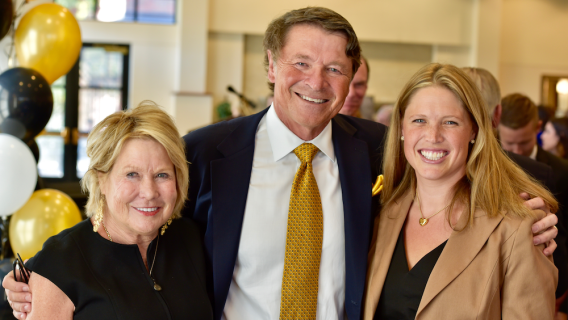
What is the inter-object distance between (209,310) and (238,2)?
27.7 ft

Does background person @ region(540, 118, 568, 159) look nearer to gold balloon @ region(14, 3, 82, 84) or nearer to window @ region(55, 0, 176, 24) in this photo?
gold balloon @ region(14, 3, 82, 84)

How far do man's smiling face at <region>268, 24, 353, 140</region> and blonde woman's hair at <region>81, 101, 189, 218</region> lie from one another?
1.49 ft

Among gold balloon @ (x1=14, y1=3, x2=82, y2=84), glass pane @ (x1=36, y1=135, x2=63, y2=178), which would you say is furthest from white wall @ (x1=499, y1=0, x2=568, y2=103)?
gold balloon @ (x1=14, y1=3, x2=82, y2=84)

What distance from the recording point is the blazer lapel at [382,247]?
1844 millimetres

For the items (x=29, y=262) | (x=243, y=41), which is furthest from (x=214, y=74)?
(x=29, y=262)

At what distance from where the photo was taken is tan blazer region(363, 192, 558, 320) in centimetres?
163

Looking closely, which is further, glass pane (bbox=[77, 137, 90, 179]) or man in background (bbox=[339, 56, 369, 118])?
glass pane (bbox=[77, 137, 90, 179])

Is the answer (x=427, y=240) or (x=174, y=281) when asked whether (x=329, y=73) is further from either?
(x=174, y=281)

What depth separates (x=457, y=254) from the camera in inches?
67.7

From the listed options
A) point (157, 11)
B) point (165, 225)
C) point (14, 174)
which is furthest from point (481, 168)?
point (157, 11)

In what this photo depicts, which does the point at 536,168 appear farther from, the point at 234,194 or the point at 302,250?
the point at 234,194

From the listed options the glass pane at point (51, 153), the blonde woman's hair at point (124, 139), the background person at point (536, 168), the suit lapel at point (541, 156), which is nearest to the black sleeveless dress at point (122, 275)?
the blonde woman's hair at point (124, 139)

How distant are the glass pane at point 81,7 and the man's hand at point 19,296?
8566 mm

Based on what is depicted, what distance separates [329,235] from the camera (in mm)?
1901
